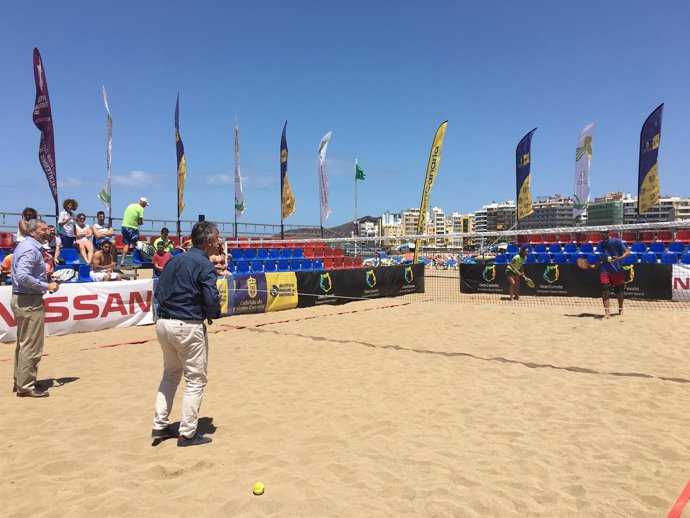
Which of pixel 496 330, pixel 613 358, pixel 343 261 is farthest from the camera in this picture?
pixel 343 261

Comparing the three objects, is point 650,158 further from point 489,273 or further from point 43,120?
point 43,120

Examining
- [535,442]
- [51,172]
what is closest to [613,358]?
[535,442]

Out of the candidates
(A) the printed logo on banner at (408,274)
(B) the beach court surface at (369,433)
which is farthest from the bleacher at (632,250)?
(B) the beach court surface at (369,433)

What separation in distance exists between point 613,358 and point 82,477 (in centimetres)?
684

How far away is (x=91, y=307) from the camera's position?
29.8 ft

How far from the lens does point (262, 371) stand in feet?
20.0

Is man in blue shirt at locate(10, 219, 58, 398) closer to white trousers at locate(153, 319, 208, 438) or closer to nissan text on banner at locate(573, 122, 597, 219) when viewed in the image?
white trousers at locate(153, 319, 208, 438)

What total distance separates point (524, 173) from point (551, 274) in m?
11.3

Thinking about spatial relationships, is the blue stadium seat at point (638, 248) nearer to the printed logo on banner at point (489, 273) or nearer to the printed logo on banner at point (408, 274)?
the printed logo on banner at point (489, 273)

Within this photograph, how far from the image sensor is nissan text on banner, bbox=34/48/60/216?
14172 millimetres

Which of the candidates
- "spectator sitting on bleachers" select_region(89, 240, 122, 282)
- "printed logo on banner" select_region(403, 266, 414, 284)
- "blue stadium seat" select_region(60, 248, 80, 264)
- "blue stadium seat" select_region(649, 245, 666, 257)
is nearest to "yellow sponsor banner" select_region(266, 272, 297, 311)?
"spectator sitting on bleachers" select_region(89, 240, 122, 282)

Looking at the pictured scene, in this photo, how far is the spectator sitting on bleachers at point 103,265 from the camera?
386 inches

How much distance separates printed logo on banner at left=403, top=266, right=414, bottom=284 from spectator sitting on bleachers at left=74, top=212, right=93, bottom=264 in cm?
975

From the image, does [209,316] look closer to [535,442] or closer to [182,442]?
[182,442]
